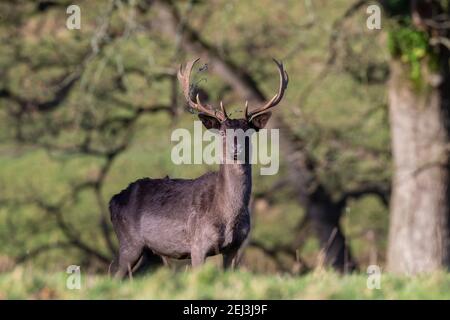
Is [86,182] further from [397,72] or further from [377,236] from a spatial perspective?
[397,72]

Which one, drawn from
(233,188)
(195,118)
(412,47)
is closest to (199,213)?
(233,188)

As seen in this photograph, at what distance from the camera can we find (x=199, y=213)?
8555 millimetres

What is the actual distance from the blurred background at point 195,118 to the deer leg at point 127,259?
8.49 m

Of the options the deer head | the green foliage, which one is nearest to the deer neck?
the deer head

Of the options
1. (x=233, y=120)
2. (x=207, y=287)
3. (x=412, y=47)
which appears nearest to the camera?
(x=207, y=287)

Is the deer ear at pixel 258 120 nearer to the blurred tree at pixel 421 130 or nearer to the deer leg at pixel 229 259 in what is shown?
the deer leg at pixel 229 259

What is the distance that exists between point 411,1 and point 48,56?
8.80 metres

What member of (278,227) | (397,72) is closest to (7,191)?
(278,227)

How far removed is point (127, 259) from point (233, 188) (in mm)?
1047

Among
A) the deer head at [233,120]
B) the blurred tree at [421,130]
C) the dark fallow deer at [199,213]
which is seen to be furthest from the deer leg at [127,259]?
the blurred tree at [421,130]

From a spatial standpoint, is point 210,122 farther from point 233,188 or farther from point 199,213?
point 199,213

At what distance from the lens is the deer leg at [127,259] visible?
8.55 m

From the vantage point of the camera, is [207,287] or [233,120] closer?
[207,287]

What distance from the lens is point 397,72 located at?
1639 cm
